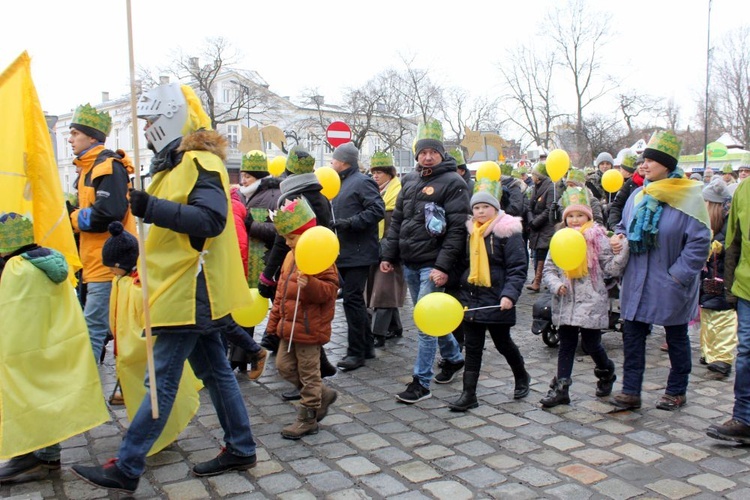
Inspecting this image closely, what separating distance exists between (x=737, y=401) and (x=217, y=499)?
3.28 metres

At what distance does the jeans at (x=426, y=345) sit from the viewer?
5211 mm

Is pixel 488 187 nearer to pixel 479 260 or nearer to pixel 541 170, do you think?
pixel 479 260

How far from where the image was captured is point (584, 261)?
505cm

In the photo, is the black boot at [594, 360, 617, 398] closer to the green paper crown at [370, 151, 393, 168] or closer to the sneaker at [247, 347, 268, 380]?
the sneaker at [247, 347, 268, 380]

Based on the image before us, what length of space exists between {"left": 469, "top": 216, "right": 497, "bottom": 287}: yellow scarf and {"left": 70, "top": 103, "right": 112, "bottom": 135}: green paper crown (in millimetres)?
2900

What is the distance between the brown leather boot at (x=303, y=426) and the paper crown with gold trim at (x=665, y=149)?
304cm

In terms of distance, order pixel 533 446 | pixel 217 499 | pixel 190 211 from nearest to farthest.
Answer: pixel 190 211 < pixel 217 499 < pixel 533 446

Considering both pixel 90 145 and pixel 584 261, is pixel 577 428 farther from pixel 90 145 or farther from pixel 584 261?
pixel 90 145

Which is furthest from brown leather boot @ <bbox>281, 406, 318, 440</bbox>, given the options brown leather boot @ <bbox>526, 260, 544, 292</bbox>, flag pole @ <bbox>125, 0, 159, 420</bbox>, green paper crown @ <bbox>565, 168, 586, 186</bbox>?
brown leather boot @ <bbox>526, 260, 544, 292</bbox>

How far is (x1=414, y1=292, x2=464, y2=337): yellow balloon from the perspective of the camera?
4723 mm

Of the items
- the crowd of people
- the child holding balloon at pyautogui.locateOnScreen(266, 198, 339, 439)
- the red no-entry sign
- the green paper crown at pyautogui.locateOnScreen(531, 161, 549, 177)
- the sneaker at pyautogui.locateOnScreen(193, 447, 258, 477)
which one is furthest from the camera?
the red no-entry sign

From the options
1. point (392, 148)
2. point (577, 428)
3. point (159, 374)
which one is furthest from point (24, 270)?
point (392, 148)

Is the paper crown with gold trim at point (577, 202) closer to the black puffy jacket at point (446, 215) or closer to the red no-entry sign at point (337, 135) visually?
the black puffy jacket at point (446, 215)

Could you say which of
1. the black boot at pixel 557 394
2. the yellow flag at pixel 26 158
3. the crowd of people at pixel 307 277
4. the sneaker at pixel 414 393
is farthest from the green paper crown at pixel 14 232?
the black boot at pixel 557 394
